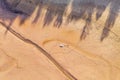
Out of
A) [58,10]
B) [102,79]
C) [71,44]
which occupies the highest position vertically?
[58,10]

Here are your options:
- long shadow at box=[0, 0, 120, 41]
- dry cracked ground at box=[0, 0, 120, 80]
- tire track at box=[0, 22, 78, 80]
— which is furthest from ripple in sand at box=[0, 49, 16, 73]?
long shadow at box=[0, 0, 120, 41]

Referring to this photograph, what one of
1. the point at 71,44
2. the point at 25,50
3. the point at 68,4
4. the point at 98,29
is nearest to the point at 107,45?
the point at 98,29

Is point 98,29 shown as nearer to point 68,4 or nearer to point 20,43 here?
point 68,4

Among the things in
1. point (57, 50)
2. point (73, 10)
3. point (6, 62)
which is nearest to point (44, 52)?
point (57, 50)

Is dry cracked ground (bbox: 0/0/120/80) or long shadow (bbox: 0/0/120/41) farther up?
long shadow (bbox: 0/0/120/41)

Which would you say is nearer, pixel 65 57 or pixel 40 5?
pixel 65 57

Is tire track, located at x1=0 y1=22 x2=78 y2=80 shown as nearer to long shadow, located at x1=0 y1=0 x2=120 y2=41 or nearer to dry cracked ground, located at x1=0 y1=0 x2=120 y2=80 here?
dry cracked ground, located at x1=0 y1=0 x2=120 y2=80
